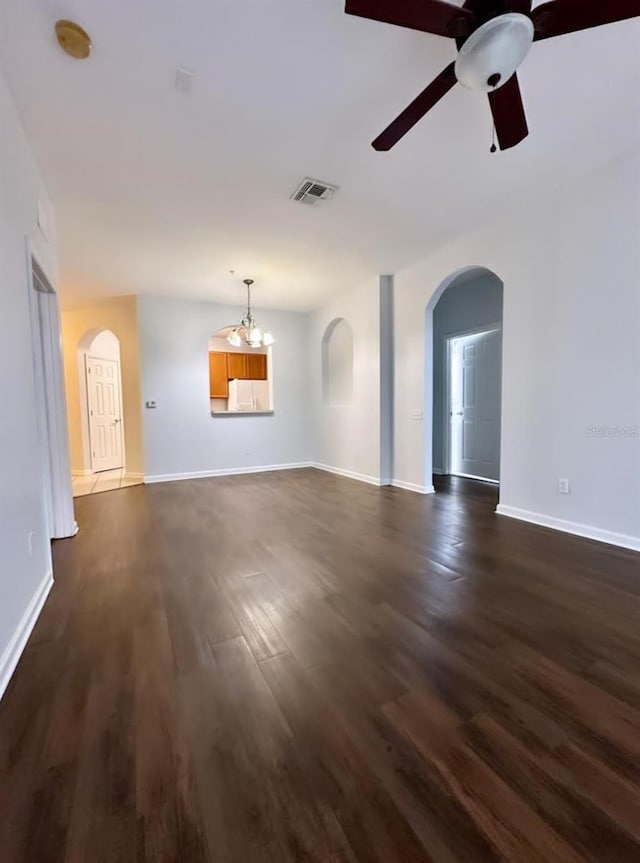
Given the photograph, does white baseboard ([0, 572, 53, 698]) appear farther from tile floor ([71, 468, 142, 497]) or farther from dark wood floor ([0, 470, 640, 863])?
tile floor ([71, 468, 142, 497])

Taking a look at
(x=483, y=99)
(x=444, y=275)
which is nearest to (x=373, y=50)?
(x=483, y=99)

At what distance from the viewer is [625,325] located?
107 inches

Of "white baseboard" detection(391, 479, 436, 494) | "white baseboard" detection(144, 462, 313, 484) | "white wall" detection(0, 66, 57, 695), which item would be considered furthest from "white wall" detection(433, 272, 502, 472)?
"white wall" detection(0, 66, 57, 695)

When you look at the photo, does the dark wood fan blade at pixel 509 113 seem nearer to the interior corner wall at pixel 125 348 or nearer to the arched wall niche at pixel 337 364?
the arched wall niche at pixel 337 364

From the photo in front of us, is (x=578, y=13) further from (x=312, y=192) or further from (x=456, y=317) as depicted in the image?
(x=456, y=317)

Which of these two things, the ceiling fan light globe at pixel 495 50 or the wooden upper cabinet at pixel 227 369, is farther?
the wooden upper cabinet at pixel 227 369

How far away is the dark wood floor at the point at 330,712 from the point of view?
0.93m

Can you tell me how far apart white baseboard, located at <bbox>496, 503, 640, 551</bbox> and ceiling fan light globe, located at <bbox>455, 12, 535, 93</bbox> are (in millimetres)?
2970

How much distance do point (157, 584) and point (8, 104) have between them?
2744 mm

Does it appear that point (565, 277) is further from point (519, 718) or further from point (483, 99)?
point (519, 718)

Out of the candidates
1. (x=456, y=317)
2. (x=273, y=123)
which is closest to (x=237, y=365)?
(x=456, y=317)

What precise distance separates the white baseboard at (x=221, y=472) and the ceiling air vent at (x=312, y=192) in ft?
14.0

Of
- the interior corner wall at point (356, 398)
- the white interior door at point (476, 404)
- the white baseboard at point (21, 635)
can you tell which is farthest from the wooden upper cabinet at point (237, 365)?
the white baseboard at point (21, 635)

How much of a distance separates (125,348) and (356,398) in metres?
3.61
